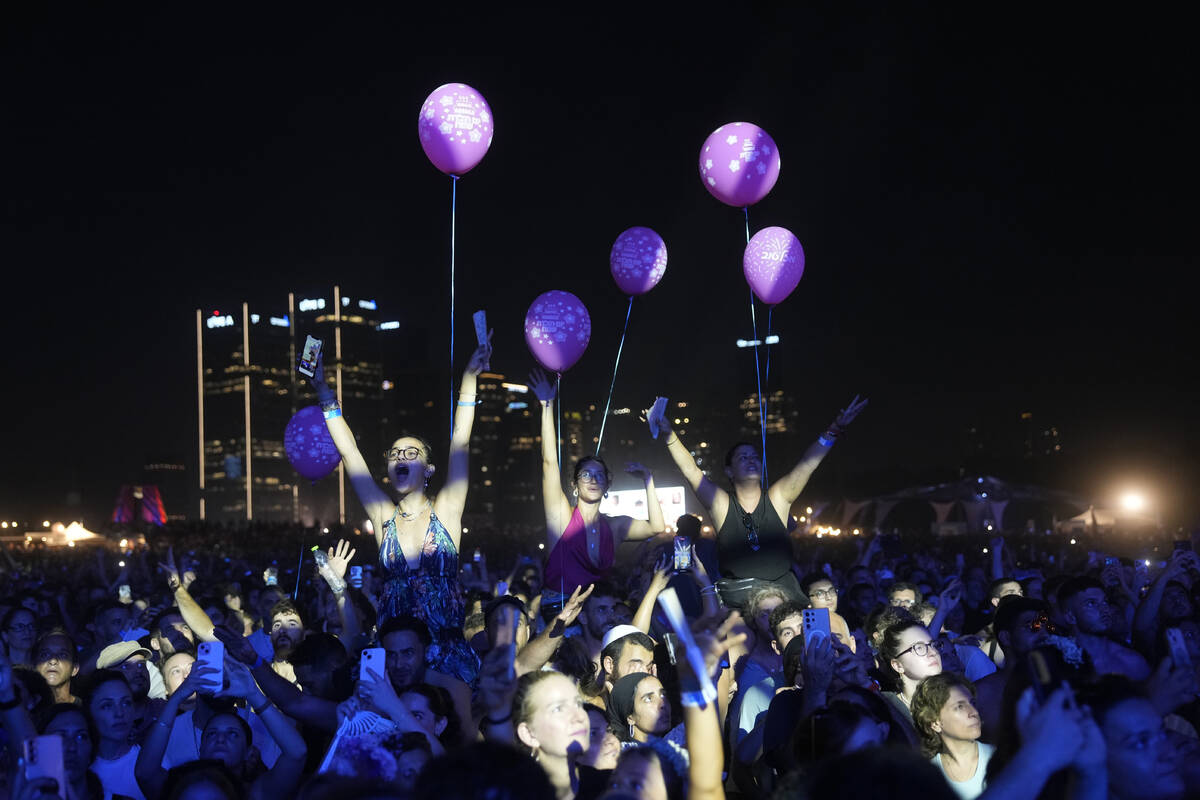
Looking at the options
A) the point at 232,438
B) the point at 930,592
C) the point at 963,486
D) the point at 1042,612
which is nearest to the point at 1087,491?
the point at 963,486

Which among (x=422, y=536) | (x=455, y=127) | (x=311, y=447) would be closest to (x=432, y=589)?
(x=422, y=536)

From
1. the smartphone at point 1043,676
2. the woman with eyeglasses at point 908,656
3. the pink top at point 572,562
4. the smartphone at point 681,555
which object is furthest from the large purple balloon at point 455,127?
the smartphone at point 1043,676

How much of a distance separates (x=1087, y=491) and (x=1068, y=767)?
5655cm

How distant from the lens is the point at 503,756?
6.44 feet

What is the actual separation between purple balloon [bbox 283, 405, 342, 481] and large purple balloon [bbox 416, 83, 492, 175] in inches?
183

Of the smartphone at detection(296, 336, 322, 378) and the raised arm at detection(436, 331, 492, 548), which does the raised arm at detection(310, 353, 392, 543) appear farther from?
the raised arm at detection(436, 331, 492, 548)

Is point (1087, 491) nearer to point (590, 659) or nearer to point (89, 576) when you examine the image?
point (89, 576)

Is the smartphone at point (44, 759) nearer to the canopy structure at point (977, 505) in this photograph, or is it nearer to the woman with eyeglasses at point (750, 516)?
the woman with eyeglasses at point (750, 516)

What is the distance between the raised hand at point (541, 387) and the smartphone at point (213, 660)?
8.68 feet

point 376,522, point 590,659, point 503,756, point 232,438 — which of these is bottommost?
point 590,659

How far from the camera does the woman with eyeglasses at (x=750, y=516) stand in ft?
19.1

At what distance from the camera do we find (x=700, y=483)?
20.6 ft

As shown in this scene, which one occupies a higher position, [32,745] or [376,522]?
[376,522]

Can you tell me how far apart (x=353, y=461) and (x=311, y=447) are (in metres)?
6.48
